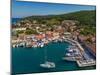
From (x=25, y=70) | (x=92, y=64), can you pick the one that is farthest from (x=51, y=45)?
(x=92, y=64)

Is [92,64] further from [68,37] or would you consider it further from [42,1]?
[42,1]

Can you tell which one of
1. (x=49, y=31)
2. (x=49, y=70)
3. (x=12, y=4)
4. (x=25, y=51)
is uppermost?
(x=12, y=4)

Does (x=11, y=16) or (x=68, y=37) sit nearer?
(x=11, y=16)

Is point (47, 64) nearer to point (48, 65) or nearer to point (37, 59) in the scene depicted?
point (48, 65)

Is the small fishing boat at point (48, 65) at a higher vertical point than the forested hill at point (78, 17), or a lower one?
lower

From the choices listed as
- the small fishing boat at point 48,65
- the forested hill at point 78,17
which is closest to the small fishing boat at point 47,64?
the small fishing boat at point 48,65

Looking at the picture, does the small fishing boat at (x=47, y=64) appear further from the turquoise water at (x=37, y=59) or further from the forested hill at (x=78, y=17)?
the forested hill at (x=78, y=17)

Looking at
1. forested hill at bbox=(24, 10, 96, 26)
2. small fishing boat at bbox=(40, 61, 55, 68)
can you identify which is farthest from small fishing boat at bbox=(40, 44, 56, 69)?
forested hill at bbox=(24, 10, 96, 26)
